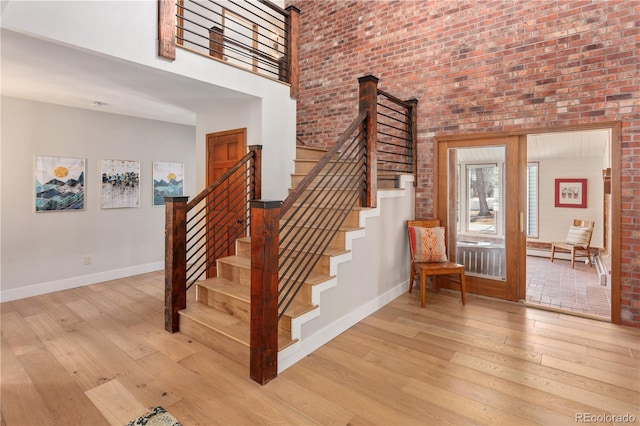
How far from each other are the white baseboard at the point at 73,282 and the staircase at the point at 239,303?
2.60m

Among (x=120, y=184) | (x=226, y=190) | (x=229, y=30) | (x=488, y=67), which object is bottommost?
(x=226, y=190)

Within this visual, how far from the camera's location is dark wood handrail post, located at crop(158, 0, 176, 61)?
2.84 m

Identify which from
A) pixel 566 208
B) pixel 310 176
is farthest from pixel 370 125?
pixel 566 208

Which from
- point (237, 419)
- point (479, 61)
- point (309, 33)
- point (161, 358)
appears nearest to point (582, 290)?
point (479, 61)

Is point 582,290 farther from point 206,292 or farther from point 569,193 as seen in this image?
point 206,292

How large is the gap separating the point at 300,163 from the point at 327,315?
2.23 metres

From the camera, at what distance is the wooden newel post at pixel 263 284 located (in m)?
2.24

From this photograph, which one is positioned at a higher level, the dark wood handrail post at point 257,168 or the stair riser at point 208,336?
the dark wood handrail post at point 257,168

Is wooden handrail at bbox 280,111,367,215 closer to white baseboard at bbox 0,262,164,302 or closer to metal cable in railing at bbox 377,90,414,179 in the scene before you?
metal cable in railing at bbox 377,90,414,179

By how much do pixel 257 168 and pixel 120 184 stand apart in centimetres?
272

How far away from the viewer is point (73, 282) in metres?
4.69

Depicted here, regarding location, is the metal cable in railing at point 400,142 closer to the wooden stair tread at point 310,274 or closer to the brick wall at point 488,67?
the brick wall at point 488,67

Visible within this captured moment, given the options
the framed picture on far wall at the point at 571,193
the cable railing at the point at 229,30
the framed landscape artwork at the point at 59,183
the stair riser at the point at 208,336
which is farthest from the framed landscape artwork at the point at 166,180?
the framed picture on far wall at the point at 571,193

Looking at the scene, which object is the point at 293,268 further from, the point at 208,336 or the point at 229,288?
the point at 208,336
